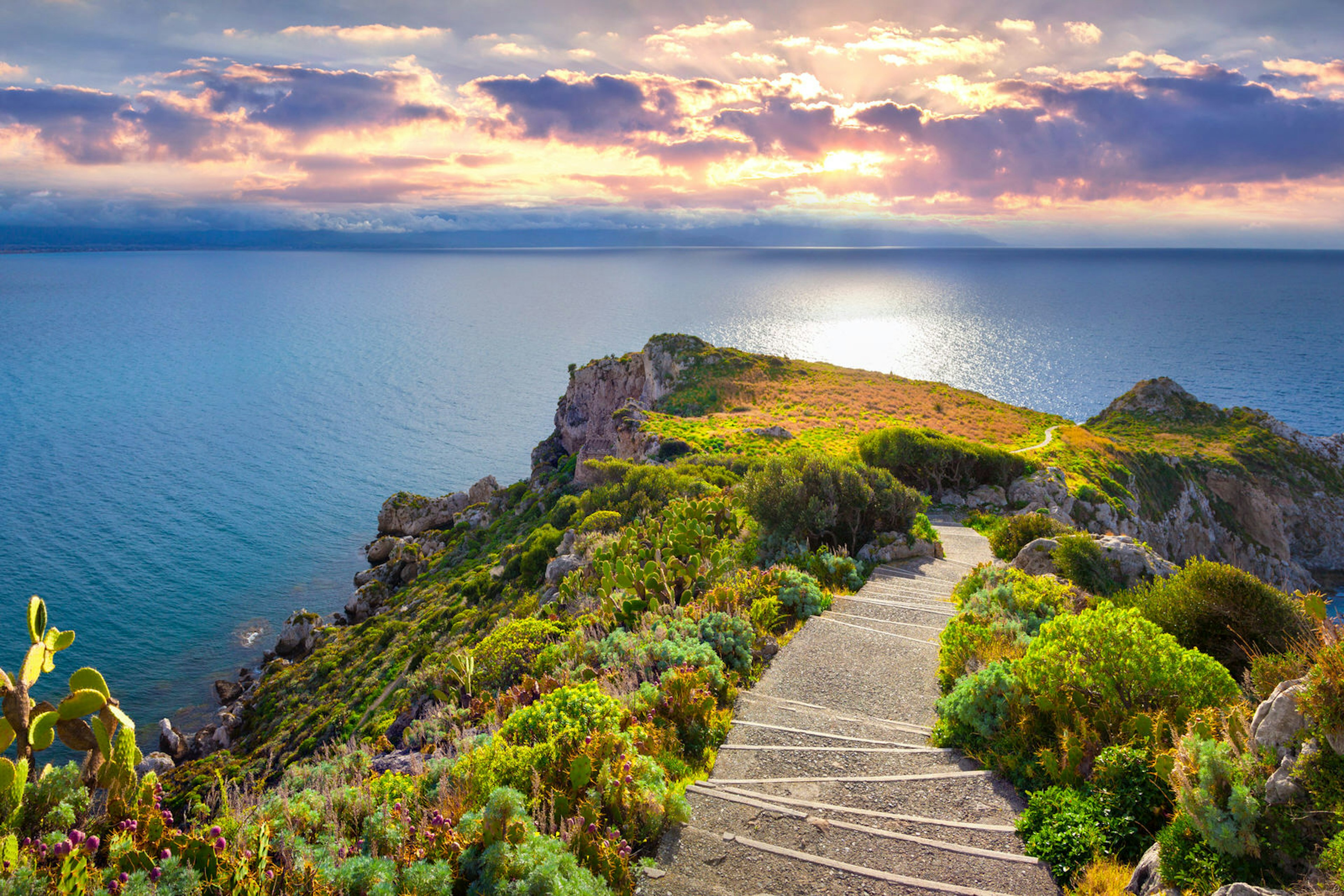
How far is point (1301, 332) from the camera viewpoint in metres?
157

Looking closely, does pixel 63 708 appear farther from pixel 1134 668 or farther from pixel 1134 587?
pixel 1134 587

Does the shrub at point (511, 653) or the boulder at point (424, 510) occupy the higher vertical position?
the shrub at point (511, 653)

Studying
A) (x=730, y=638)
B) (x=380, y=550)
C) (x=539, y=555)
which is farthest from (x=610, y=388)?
(x=730, y=638)

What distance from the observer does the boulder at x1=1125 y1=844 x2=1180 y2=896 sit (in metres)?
6.34

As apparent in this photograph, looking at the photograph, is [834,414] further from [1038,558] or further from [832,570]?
[832,570]

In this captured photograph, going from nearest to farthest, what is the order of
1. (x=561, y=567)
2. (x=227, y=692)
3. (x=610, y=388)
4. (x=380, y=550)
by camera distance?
(x=561, y=567), (x=227, y=692), (x=380, y=550), (x=610, y=388)

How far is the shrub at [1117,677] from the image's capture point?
8.25 metres

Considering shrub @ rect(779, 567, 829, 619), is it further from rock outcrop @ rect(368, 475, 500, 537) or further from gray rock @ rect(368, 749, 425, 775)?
rock outcrop @ rect(368, 475, 500, 537)

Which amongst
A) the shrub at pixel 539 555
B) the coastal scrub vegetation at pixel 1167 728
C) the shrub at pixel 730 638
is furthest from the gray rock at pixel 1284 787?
the shrub at pixel 539 555

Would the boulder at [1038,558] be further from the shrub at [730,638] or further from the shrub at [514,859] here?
the shrub at [514,859]

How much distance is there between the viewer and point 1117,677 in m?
8.61

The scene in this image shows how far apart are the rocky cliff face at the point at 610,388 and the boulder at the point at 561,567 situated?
40078mm

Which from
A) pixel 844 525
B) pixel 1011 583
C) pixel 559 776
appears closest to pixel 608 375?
pixel 844 525

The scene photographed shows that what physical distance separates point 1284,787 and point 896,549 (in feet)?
43.9
